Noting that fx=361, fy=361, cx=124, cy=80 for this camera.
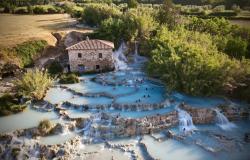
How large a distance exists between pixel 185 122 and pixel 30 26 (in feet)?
122

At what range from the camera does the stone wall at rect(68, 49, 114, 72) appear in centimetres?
4862

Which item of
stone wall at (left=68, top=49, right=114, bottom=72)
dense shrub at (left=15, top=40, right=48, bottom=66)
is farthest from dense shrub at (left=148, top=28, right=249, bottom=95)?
dense shrub at (left=15, top=40, right=48, bottom=66)

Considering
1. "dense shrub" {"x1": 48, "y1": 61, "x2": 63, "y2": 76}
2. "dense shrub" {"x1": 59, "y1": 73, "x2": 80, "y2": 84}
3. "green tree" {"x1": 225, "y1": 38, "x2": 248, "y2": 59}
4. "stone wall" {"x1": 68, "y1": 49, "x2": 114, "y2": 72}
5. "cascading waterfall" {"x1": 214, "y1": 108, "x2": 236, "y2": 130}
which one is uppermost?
"green tree" {"x1": 225, "y1": 38, "x2": 248, "y2": 59}

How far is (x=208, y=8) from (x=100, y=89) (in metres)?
41.0

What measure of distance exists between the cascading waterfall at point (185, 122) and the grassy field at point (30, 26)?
25.8 m

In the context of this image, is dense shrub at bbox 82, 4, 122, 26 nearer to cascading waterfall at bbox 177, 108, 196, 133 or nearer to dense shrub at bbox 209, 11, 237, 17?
dense shrub at bbox 209, 11, 237, 17

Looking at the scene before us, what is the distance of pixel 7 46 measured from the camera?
50500mm

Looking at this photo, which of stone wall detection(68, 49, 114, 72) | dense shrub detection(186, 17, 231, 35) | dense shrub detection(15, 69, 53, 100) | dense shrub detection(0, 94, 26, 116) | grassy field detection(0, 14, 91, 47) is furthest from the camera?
grassy field detection(0, 14, 91, 47)

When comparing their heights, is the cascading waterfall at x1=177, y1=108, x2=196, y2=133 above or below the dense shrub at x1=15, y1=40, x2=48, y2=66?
below

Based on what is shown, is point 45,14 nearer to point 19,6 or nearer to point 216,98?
point 19,6

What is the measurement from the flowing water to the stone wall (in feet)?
6.99

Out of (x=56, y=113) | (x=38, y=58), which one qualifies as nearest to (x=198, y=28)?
(x=38, y=58)

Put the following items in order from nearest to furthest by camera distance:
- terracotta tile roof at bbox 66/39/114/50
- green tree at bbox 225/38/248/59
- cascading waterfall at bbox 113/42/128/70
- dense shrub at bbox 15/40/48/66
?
green tree at bbox 225/38/248/59 < terracotta tile roof at bbox 66/39/114/50 < dense shrub at bbox 15/40/48/66 < cascading waterfall at bbox 113/42/128/70

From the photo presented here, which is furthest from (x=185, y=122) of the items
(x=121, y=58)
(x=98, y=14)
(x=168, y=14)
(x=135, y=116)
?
(x=98, y=14)
